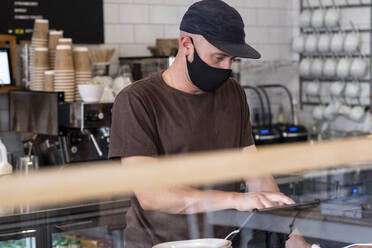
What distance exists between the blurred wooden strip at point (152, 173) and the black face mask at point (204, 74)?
977 millimetres

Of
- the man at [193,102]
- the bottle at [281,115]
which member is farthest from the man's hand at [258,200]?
the bottle at [281,115]

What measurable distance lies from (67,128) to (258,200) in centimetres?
222

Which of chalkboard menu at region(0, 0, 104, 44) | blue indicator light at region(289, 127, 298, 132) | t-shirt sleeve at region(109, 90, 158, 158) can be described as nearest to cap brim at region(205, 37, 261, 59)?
t-shirt sleeve at region(109, 90, 158, 158)

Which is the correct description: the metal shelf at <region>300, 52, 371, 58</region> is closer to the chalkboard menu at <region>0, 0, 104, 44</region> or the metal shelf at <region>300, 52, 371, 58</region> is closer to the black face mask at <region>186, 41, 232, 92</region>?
the chalkboard menu at <region>0, 0, 104, 44</region>

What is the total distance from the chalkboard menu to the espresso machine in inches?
19.5

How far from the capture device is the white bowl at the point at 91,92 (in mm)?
3320

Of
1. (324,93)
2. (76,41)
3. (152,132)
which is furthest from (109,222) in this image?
(324,93)

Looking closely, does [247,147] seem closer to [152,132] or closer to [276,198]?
[152,132]

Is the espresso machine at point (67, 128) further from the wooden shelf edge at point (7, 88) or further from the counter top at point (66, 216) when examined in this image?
the counter top at point (66, 216)

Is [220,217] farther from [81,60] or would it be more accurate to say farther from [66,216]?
[81,60]

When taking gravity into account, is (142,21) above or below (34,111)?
above

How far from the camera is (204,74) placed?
1687 millimetres

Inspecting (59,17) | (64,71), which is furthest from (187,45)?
(59,17)

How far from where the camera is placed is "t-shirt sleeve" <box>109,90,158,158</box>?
1571 mm
